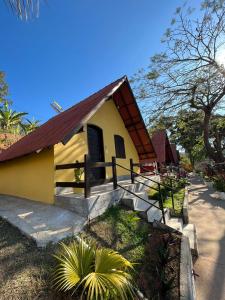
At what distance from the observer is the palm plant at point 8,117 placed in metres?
20.6

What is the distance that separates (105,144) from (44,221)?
481 centimetres

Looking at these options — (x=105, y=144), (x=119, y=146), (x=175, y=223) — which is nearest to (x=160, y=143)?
(x=119, y=146)

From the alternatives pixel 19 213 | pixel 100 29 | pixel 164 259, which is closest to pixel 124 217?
pixel 164 259

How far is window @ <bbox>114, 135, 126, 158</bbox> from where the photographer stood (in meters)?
9.74

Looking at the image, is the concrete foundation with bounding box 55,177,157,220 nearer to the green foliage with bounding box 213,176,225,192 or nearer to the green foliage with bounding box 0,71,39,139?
the green foliage with bounding box 213,176,225,192

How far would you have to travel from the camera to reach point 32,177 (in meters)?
6.98

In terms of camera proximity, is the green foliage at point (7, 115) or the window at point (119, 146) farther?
the green foliage at point (7, 115)

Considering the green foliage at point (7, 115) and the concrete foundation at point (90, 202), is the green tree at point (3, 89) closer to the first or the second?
the green foliage at point (7, 115)

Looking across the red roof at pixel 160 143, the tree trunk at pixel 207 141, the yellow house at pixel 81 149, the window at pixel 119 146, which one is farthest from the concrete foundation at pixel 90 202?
the red roof at pixel 160 143

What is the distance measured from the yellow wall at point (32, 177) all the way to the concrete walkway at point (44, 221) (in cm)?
63

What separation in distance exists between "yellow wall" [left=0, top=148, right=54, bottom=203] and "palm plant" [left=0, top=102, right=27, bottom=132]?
538 inches

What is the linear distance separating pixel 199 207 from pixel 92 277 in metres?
7.65

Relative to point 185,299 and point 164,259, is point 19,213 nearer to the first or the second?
point 164,259

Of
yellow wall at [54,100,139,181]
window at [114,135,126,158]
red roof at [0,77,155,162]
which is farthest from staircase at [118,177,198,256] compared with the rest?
red roof at [0,77,155,162]
